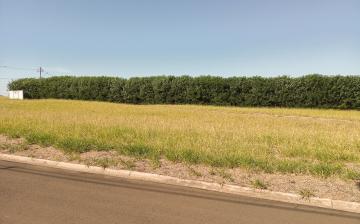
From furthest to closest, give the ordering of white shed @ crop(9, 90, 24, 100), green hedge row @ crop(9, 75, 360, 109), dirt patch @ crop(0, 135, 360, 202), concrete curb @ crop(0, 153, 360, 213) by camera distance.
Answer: white shed @ crop(9, 90, 24, 100) → green hedge row @ crop(9, 75, 360, 109) → dirt patch @ crop(0, 135, 360, 202) → concrete curb @ crop(0, 153, 360, 213)

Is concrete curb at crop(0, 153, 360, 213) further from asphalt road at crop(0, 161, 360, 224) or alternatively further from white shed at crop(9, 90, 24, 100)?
white shed at crop(9, 90, 24, 100)

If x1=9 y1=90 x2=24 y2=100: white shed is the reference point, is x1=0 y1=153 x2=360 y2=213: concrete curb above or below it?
below

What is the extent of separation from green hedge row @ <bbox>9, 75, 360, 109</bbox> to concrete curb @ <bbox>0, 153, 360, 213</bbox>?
33.8 metres

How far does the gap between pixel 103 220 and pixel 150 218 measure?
69cm

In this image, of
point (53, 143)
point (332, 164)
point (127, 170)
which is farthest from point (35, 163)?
point (332, 164)

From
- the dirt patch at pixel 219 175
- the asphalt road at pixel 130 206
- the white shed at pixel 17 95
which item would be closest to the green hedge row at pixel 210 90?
the white shed at pixel 17 95

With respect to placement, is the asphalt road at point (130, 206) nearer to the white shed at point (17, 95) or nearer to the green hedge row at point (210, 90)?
the green hedge row at point (210, 90)

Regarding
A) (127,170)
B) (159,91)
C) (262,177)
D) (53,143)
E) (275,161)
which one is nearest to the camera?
(262,177)

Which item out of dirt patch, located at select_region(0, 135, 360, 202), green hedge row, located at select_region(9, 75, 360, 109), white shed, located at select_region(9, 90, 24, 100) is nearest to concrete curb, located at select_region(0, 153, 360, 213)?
dirt patch, located at select_region(0, 135, 360, 202)

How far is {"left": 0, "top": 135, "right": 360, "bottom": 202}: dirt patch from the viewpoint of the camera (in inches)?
279

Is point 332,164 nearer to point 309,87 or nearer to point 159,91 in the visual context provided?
point 309,87

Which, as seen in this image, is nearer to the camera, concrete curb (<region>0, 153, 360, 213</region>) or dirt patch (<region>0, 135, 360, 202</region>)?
concrete curb (<region>0, 153, 360, 213</region>)

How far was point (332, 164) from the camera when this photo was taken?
902 centimetres

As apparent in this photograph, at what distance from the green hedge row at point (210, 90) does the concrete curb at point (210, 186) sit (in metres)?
33.8
